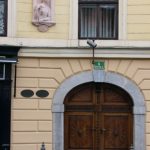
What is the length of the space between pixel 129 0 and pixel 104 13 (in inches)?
27.8

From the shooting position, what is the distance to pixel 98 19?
1439cm

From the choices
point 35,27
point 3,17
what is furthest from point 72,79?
point 3,17

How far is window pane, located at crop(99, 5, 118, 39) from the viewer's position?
14.3m

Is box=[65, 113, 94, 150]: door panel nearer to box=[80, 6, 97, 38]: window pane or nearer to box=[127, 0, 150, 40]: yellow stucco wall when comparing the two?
box=[80, 6, 97, 38]: window pane

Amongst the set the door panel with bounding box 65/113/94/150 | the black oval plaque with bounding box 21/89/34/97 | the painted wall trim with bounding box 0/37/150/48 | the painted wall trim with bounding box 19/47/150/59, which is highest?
the painted wall trim with bounding box 0/37/150/48

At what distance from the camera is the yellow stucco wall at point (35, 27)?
13977 mm

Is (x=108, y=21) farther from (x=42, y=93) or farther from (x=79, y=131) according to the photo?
(x=79, y=131)

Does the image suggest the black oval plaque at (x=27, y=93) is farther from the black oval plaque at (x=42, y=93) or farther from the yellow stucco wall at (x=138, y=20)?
the yellow stucco wall at (x=138, y=20)

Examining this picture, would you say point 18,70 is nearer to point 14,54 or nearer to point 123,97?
point 14,54

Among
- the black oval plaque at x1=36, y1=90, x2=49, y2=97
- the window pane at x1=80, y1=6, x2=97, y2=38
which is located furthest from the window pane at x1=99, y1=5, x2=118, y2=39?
the black oval plaque at x1=36, y1=90, x2=49, y2=97

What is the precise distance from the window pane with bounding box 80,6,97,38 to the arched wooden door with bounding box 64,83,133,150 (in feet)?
4.17

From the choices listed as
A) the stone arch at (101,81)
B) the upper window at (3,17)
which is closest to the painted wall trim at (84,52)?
the stone arch at (101,81)

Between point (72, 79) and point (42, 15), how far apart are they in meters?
1.70

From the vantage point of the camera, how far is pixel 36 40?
1392cm
